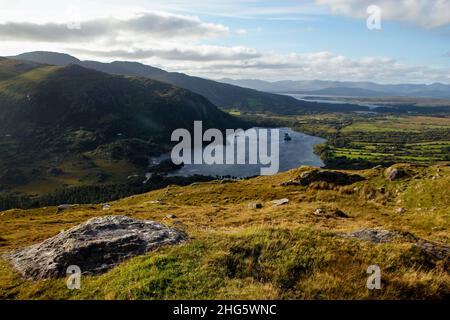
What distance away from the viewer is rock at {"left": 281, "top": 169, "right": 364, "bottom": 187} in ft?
213

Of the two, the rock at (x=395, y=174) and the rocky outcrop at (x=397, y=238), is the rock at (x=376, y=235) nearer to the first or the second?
the rocky outcrop at (x=397, y=238)

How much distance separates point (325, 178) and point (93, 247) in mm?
55323

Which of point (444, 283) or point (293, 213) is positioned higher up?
point (444, 283)

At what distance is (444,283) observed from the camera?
48.0ft

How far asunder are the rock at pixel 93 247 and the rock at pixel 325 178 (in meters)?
50.3

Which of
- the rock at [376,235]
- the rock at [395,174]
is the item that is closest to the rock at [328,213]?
the rock at [376,235]

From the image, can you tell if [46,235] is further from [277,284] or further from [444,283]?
[444,283]

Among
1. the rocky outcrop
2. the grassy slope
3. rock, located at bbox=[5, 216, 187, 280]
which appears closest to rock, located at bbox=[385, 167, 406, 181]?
the rocky outcrop

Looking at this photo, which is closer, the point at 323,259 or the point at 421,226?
the point at 323,259

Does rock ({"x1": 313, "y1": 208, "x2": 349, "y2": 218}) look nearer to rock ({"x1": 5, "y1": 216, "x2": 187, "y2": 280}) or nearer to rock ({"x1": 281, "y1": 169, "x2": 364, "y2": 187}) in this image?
rock ({"x1": 5, "y1": 216, "x2": 187, "y2": 280})
